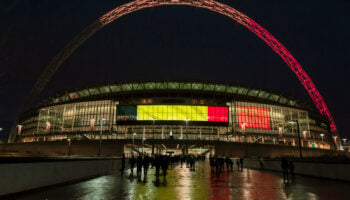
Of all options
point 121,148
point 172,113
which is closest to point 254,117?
point 172,113

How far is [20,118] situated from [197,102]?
271 feet

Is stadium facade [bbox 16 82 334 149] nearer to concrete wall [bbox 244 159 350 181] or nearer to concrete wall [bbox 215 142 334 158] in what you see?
concrete wall [bbox 215 142 334 158]

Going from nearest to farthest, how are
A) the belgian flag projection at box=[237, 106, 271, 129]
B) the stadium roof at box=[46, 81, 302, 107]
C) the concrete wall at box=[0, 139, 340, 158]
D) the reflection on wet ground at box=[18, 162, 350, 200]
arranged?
the reflection on wet ground at box=[18, 162, 350, 200]
the concrete wall at box=[0, 139, 340, 158]
the belgian flag projection at box=[237, 106, 271, 129]
the stadium roof at box=[46, 81, 302, 107]

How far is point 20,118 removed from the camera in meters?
108

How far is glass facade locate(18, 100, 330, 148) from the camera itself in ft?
259

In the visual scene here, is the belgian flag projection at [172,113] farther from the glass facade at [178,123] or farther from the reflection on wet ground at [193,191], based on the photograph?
the reflection on wet ground at [193,191]

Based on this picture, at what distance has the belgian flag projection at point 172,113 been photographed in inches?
3110

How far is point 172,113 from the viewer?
79.6 m

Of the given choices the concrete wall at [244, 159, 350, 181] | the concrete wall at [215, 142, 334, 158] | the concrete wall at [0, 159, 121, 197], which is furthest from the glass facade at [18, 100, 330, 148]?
the concrete wall at [0, 159, 121, 197]

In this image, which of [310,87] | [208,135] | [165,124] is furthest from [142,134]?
[310,87]

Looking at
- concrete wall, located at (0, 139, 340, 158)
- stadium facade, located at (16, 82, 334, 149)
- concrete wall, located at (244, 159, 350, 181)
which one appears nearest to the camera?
concrete wall, located at (244, 159, 350, 181)

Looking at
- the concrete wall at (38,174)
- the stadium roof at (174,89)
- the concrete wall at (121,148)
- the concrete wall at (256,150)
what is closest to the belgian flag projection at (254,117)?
the stadium roof at (174,89)

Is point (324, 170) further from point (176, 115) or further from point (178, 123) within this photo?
point (176, 115)

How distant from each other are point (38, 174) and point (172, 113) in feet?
223
